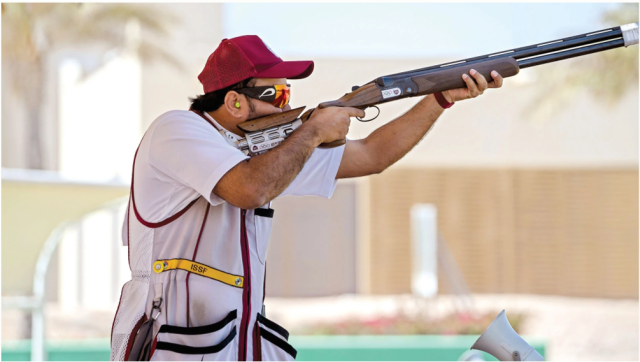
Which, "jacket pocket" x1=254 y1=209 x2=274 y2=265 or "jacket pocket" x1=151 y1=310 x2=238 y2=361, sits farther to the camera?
"jacket pocket" x1=254 y1=209 x2=274 y2=265

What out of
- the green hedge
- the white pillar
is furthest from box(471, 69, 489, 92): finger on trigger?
the white pillar

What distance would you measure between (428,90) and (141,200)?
134 cm

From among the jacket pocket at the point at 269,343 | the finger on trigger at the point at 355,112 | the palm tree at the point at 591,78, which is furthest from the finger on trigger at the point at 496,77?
the palm tree at the point at 591,78

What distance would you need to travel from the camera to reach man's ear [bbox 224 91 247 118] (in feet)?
9.50

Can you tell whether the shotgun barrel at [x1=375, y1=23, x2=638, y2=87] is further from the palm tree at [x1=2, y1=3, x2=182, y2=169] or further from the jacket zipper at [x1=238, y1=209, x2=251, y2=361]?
the palm tree at [x1=2, y1=3, x2=182, y2=169]

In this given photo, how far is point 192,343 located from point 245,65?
1.04 m

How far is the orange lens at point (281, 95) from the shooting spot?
9.61 feet

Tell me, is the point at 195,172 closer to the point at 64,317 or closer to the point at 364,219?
the point at 64,317

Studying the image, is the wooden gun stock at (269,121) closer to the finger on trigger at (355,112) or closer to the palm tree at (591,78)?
the finger on trigger at (355,112)

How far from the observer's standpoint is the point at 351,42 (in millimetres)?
15617

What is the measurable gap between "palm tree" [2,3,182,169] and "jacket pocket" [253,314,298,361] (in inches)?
464

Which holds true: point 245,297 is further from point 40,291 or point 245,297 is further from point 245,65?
point 40,291

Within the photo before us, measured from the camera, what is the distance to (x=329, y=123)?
290 cm

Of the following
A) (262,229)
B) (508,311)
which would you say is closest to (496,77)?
(262,229)
